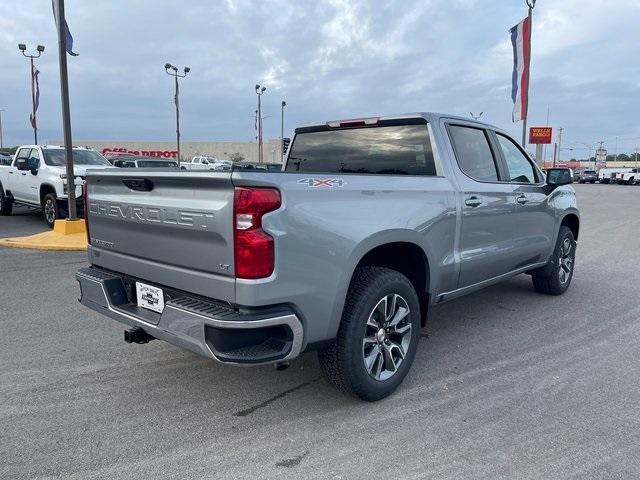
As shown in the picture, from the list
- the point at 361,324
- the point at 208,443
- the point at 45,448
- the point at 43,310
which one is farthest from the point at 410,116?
the point at 43,310

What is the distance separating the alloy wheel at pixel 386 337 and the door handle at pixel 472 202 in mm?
1066

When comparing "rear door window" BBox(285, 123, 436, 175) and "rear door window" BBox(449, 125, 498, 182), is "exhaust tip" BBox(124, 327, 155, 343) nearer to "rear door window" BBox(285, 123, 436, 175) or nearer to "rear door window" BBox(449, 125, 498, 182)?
"rear door window" BBox(285, 123, 436, 175)

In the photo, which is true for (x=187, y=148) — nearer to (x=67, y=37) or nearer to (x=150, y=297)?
(x=67, y=37)

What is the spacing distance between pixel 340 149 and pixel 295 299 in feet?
6.80

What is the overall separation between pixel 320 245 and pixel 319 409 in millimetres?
1163

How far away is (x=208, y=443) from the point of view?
290 centimetres

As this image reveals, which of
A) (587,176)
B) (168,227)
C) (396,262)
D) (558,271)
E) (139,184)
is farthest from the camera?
(587,176)

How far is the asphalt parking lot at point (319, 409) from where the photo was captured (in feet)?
8.90

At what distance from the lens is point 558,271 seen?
601 cm

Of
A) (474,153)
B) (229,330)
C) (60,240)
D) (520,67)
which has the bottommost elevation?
(60,240)

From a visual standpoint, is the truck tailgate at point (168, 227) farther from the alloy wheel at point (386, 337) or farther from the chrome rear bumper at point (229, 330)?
the alloy wheel at point (386, 337)

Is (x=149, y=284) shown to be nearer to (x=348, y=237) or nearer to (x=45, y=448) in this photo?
(x=45, y=448)

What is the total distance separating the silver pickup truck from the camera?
2656mm

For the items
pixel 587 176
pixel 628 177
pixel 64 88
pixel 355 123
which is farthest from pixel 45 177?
pixel 587 176
